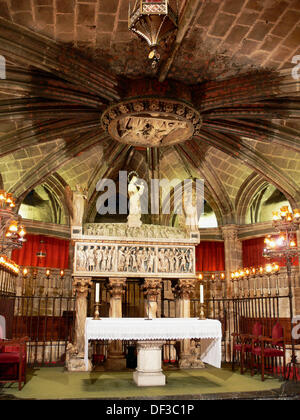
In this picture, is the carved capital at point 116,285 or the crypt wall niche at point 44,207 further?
the crypt wall niche at point 44,207

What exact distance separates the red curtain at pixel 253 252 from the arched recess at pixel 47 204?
276 inches

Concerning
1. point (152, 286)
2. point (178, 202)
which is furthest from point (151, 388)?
point (178, 202)

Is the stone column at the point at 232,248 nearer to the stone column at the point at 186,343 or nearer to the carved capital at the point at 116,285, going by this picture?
the stone column at the point at 186,343

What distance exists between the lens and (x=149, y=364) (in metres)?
7.32

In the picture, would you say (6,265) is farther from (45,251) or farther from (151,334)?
(45,251)

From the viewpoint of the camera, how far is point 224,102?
10625mm

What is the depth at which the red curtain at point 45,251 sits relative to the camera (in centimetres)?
1505

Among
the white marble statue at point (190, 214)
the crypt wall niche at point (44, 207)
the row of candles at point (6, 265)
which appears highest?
the crypt wall niche at point (44, 207)

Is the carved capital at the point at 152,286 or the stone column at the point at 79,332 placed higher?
the carved capital at the point at 152,286

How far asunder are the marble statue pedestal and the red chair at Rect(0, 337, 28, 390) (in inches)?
78.7

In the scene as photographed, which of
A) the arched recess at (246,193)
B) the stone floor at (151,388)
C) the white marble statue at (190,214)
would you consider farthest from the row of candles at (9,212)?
the arched recess at (246,193)
